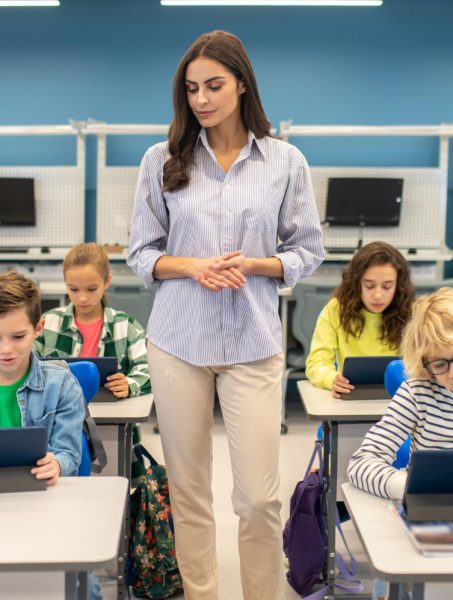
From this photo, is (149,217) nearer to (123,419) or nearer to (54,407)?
(54,407)

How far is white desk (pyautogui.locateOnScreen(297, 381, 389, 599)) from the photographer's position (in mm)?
2336

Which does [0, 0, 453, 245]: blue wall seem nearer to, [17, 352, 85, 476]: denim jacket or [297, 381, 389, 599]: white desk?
[297, 381, 389, 599]: white desk

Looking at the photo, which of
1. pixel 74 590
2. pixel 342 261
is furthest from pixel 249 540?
pixel 342 261

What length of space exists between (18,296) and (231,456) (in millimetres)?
641

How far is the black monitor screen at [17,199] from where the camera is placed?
565cm

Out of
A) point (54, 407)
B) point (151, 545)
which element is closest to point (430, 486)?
point (54, 407)

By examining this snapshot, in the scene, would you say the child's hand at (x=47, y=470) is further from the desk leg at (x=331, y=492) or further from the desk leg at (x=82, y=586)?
the desk leg at (x=331, y=492)

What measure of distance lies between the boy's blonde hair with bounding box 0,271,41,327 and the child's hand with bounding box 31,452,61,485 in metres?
0.43

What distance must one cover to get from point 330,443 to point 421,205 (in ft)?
12.0

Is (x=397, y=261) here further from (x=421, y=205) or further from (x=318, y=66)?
(x=318, y=66)

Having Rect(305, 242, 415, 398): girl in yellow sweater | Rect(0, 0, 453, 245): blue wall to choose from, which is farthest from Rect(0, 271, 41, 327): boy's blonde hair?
Rect(0, 0, 453, 245): blue wall

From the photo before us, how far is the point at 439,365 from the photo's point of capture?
168cm

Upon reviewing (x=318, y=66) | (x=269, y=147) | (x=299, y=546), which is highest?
(x=318, y=66)

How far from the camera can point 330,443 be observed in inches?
96.2
